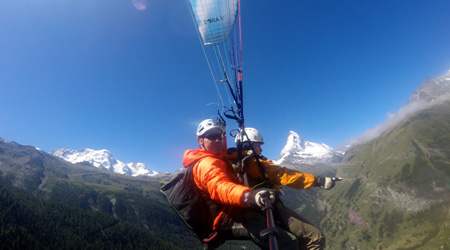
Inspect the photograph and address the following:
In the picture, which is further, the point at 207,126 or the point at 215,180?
the point at 207,126

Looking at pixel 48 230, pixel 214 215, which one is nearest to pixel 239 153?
pixel 214 215

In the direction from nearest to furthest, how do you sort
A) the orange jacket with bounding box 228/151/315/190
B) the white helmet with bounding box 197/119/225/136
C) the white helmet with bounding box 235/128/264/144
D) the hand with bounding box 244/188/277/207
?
1. the hand with bounding box 244/188/277/207
2. the orange jacket with bounding box 228/151/315/190
3. the white helmet with bounding box 197/119/225/136
4. the white helmet with bounding box 235/128/264/144

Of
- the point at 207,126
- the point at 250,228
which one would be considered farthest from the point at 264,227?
the point at 207,126

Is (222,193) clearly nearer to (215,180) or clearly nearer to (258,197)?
(215,180)

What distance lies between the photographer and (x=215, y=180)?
209 inches

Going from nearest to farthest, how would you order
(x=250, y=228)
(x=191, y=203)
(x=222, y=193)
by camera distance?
(x=222, y=193) < (x=191, y=203) < (x=250, y=228)

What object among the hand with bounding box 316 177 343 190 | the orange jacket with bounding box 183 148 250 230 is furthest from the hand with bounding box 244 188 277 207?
the hand with bounding box 316 177 343 190

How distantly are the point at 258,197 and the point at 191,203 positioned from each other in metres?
2.37

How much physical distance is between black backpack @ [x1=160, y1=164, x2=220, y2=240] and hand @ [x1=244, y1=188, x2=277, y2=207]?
6.66 ft

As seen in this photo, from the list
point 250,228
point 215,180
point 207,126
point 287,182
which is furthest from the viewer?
point 207,126

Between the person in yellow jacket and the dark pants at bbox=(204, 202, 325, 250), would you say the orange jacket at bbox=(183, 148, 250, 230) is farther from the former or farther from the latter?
the person in yellow jacket

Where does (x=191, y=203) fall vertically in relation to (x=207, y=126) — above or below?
below

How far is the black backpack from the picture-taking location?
20.2ft

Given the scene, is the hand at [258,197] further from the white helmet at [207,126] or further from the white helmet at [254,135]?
the white helmet at [254,135]
